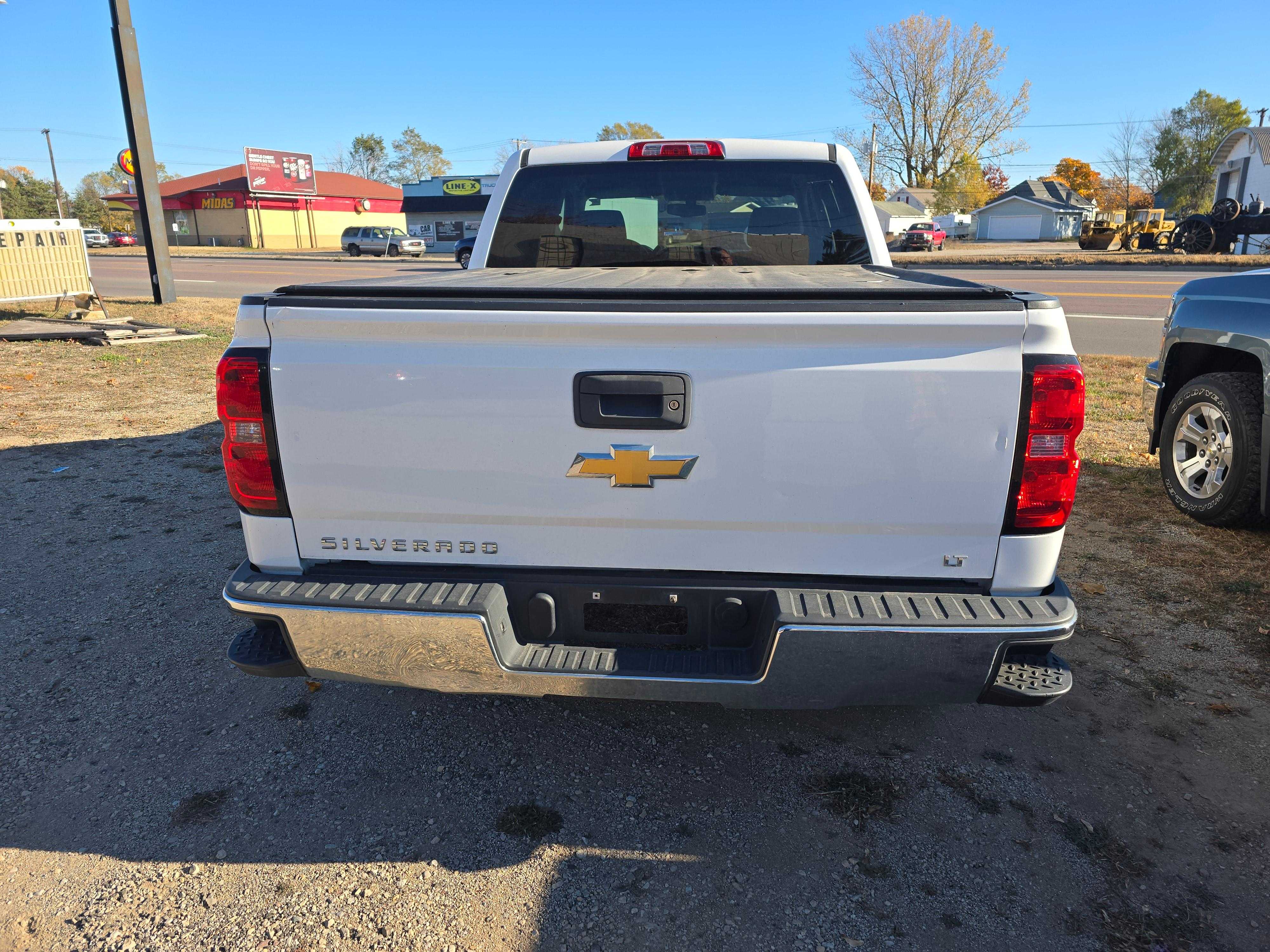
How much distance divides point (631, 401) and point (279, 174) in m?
75.3

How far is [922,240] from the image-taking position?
50469 millimetres

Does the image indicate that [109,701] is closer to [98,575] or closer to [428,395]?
[98,575]

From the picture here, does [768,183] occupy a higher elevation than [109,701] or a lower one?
higher

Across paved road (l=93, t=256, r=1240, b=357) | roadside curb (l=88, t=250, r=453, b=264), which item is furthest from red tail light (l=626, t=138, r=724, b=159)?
roadside curb (l=88, t=250, r=453, b=264)

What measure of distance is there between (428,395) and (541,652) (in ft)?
2.66

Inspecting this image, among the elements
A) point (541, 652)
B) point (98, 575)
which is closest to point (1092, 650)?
point (541, 652)

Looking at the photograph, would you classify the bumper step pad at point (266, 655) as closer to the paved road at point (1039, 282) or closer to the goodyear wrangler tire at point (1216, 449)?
the paved road at point (1039, 282)

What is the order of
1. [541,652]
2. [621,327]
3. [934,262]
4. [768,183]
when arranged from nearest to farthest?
1. [621,327]
2. [541,652]
3. [768,183]
4. [934,262]

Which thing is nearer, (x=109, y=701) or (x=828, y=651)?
(x=828, y=651)

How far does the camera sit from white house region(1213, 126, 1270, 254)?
43.7 metres

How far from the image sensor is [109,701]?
335 centimetres

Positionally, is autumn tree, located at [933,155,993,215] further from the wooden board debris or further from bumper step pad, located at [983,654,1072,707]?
bumper step pad, located at [983,654,1072,707]

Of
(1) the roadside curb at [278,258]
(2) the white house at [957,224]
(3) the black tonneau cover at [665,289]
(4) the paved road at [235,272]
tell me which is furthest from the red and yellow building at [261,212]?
(3) the black tonneau cover at [665,289]

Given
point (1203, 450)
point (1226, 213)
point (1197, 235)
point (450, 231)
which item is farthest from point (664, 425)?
point (450, 231)
